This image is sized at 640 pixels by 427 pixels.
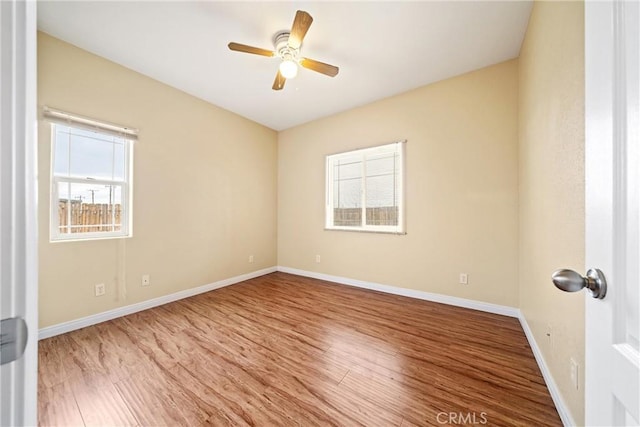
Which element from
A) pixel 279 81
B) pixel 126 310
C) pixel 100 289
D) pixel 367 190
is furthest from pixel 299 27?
pixel 126 310

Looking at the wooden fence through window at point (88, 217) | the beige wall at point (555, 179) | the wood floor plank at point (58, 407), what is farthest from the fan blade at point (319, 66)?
the wood floor plank at point (58, 407)

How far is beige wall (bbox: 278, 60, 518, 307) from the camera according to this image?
2434 millimetres

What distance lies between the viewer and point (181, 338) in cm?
203

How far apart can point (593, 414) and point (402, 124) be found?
3.08m

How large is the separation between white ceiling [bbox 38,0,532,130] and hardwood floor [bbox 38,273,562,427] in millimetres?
2714

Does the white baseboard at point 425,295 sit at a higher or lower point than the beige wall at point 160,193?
lower

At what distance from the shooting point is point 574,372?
1104mm

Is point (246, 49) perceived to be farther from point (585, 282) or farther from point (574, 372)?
point (574, 372)

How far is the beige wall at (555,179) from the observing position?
1.07 metres

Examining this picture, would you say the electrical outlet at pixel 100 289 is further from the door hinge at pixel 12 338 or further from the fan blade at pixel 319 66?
the fan blade at pixel 319 66

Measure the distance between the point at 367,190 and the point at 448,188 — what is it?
1.10m

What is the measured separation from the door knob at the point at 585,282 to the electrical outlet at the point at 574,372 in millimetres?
966

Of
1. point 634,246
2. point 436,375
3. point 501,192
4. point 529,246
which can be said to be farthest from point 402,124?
point 634,246

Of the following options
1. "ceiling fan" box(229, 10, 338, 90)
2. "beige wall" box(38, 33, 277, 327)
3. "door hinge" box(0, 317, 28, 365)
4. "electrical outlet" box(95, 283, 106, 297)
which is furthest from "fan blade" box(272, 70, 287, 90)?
"electrical outlet" box(95, 283, 106, 297)
